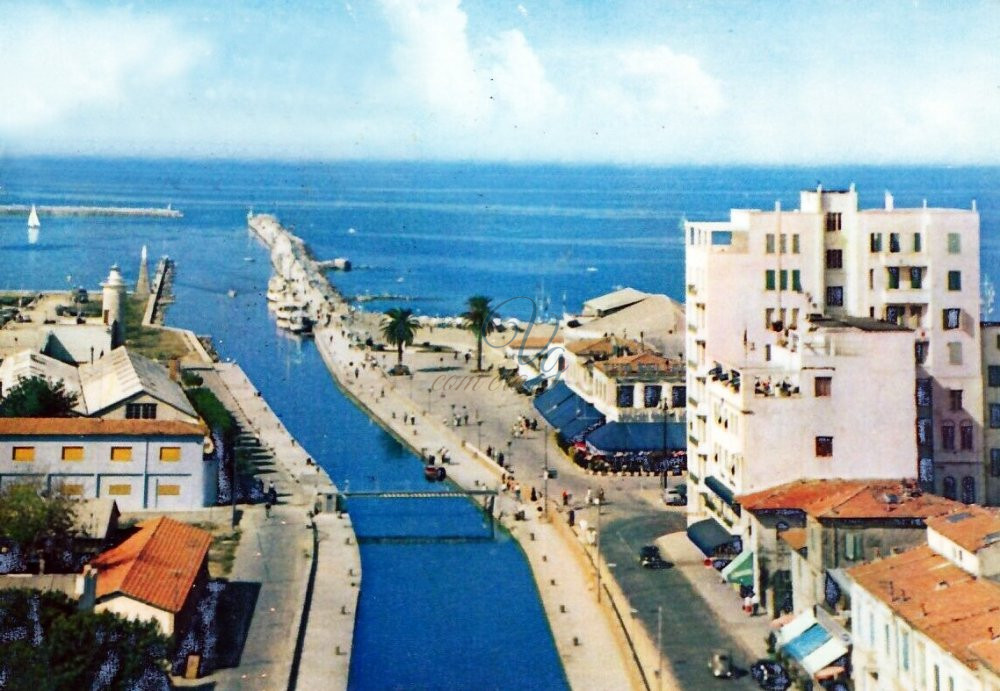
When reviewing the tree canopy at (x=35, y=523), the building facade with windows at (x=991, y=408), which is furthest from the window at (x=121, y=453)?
the building facade with windows at (x=991, y=408)

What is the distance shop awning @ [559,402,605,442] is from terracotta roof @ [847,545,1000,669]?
1053 inches

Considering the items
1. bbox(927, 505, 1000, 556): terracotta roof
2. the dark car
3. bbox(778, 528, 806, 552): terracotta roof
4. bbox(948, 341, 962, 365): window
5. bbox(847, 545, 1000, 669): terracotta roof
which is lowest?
the dark car

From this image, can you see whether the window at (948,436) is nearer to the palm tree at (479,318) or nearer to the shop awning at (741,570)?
the shop awning at (741,570)

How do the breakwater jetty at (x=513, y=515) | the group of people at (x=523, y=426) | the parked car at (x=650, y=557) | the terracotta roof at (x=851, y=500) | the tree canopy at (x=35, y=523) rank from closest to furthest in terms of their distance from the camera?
the breakwater jetty at (x=513, y=515)
the terracotta roof at (x=851, y=500)
the tree canopy at (x=35, y=523)
the parked car at (x=650, y=557)
the group of people at (x=523, y=426)

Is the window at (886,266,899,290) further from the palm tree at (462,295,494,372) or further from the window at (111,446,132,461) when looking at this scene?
the palm tree at (462,295,494,372)

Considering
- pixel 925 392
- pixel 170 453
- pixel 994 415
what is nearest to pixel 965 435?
pixel 994 415

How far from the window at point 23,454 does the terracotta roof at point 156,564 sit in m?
8.36

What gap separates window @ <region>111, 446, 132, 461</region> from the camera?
4919cm

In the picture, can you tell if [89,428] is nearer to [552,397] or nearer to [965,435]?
[552,397]

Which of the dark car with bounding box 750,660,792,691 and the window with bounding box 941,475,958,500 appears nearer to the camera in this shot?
the dark car with bounding box 750,660,792,691

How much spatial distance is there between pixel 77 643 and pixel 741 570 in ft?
60.0

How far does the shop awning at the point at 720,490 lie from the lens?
43.8 metres

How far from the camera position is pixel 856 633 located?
33531 mm

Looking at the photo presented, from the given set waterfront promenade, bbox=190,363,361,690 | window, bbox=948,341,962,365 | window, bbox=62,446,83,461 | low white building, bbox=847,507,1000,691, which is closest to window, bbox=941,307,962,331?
window, bbox=948,341,962,365
